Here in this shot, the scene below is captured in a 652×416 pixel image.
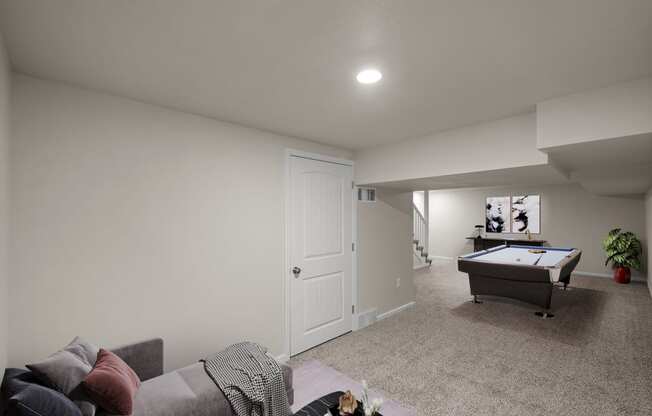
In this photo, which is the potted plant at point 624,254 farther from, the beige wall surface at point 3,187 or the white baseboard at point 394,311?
the beige wall surface at point 3,187

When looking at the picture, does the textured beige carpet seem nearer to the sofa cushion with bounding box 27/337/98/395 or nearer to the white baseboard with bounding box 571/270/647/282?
the sofa cushion with bounding box 27/337/98/395

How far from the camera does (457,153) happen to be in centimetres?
304

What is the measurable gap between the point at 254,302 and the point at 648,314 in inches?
219

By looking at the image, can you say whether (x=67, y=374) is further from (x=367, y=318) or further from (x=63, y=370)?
(x=367, y=318)

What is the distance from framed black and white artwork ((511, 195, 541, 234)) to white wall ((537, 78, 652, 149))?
6.91m

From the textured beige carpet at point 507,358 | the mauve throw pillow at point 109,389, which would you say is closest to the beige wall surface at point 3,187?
the mauve throw pillow at point 109,389

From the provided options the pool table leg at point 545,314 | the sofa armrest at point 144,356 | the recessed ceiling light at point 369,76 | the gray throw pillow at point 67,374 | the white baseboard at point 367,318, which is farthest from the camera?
the pool table leg at point 545,314

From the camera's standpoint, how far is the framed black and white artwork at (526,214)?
7.99 metres

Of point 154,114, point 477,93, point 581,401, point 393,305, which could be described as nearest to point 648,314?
point 581,401

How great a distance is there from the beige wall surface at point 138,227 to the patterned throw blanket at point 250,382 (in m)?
0.62

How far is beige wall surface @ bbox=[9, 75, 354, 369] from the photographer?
6.27 ft

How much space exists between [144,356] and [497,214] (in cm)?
894

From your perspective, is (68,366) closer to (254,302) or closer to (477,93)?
(254,302)

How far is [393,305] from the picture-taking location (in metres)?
4.59
